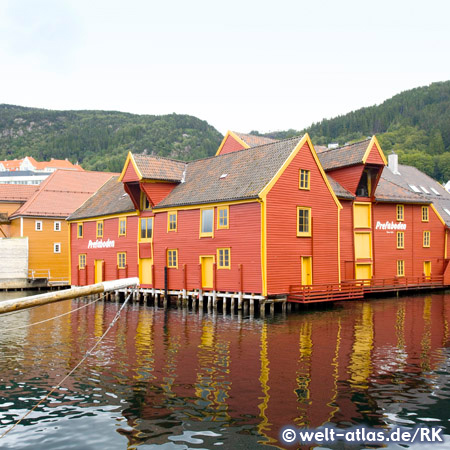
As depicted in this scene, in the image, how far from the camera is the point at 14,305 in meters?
11.9

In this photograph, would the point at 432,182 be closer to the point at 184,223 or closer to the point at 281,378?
the point at 184,223

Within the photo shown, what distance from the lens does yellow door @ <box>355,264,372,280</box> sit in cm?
4372

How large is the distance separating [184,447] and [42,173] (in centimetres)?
19014

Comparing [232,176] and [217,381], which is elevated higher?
[232,176]

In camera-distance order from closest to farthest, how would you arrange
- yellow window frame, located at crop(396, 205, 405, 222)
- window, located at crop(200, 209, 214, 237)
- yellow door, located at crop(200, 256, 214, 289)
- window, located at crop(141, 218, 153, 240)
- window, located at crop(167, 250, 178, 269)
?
window, located at crop(200, 209, 214, 237)
yellow door, located at crop(200, 256, 214, 289)
window, located at crop(167, 250, 178, 269)
window, located at crop(141, 218, 153, 240)
yellow window frame, located at crop(396, 205, 405, 222)

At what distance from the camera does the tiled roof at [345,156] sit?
4234 cm

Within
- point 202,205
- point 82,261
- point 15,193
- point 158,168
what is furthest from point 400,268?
point 15,193

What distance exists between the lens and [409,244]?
47.3 metres

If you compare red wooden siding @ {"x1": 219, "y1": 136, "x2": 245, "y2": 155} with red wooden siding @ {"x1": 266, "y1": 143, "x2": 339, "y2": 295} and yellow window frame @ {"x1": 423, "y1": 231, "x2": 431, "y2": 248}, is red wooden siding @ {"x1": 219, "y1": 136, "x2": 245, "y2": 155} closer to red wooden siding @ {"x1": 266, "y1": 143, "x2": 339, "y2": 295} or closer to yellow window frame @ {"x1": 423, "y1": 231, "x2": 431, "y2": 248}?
red wooden siding @ {"x1": 266, "y1": 143, "x2": 339, "y2": 295}

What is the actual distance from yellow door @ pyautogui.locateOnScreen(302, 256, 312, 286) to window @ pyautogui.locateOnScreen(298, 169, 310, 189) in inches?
186

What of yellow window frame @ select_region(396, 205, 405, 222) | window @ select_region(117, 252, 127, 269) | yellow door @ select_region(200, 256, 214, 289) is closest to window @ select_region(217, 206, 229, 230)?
yellow door @ select_region(200, 256, 214, 289)

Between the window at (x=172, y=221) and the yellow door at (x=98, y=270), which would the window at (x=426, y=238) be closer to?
the window at (x=172, y=221)

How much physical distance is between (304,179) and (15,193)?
4451 centimetres

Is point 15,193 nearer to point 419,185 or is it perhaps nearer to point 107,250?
point 107,250
